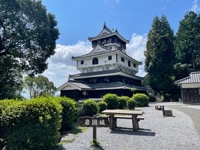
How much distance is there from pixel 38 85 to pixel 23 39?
66.9 feet

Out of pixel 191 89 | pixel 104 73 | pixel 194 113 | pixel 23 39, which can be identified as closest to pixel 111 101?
pixel 194 113

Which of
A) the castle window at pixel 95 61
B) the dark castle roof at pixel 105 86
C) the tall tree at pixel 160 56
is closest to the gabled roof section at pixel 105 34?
the tall tree at pixel 160 56

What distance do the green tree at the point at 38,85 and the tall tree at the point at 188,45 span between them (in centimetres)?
2901

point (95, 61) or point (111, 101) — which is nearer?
point (111, 101)

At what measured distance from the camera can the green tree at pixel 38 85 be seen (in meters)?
38.3

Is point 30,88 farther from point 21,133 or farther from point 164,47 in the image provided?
point 21,133

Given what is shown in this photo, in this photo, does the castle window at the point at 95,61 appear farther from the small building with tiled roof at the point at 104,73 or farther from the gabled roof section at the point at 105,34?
the gabled roof section at the point at 105,34

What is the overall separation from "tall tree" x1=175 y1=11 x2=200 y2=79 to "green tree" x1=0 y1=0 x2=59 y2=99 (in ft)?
94.7

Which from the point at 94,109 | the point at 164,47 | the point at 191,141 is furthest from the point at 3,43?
the point at 164,47

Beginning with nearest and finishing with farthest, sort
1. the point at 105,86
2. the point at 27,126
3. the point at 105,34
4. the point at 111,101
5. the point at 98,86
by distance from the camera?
the point at 27,126 < the point at 111,101 < the point at 105,86 < the point at 98,86 < the point at 105,34

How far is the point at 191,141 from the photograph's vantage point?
21.5 feet

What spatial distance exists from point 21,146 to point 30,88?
36.2 meters

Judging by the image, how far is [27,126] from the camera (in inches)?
202

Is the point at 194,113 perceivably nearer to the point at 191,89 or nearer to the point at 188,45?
the point at 191,89
